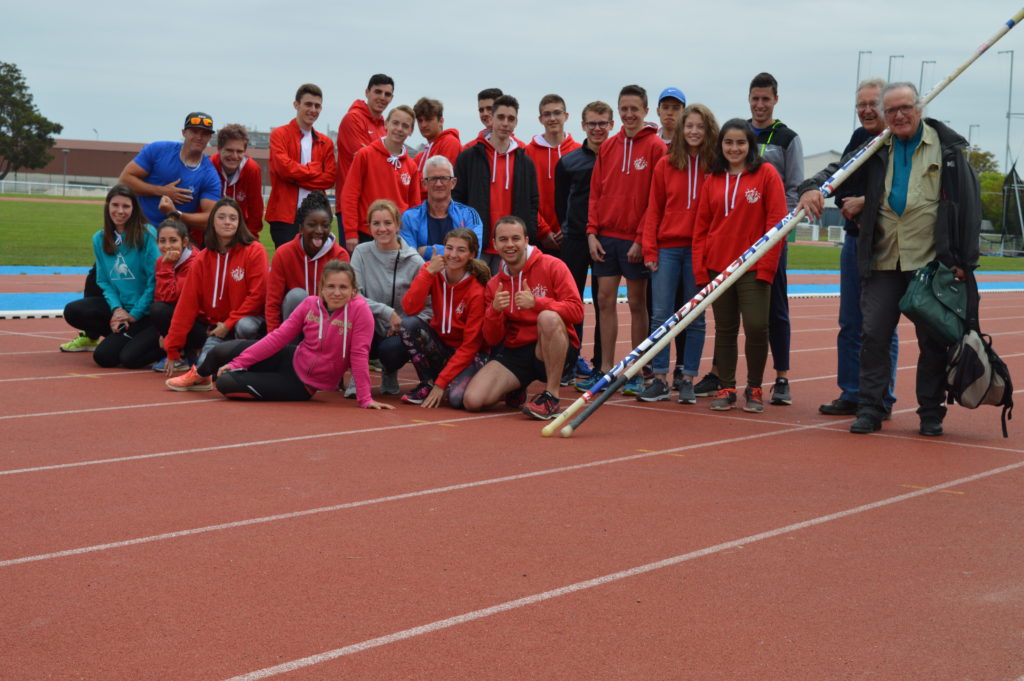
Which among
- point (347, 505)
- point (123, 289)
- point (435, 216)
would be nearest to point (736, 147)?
point (435, 216)

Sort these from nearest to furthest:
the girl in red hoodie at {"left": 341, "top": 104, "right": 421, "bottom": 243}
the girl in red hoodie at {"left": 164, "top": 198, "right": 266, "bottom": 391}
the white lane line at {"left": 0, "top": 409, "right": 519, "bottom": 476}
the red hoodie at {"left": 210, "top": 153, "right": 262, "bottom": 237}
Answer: the white lane line at {"left": 0, "top": 409, "right": 519, "bottom": 476}, the girl in red hoodie at {"left": 164, "top": 198, "right": 266, "bottom": 391}, the girl in red hoodie at {"left": 341, "top": 104, "right": 421, "bottom": 243}, the red hoodie at {"left": 210, "top": 153, "right": 262, "bottom": 237}

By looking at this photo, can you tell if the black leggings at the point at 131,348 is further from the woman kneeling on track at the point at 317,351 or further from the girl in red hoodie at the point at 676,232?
the girl in red hoodie at the point at 676,232

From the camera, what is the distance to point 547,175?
924 cm

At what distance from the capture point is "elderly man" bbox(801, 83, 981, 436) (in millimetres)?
6461

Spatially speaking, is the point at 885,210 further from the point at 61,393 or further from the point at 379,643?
the point at 61,393

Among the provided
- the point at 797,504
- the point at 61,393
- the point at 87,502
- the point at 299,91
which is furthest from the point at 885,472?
the point at 299,91

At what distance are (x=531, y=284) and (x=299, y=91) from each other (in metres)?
3.10

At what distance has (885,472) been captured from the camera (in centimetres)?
570

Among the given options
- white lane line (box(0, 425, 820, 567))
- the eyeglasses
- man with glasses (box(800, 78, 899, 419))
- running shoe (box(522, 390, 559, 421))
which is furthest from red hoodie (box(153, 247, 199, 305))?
the eyeglasses

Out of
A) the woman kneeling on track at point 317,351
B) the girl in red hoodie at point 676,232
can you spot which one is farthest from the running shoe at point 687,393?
the woman kneeling on track at point 317,351

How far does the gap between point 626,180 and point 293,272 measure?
7.91 ft

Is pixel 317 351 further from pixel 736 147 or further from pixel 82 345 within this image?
pixel 82 345

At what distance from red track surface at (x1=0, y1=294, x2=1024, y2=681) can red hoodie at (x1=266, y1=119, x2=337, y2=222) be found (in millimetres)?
2731

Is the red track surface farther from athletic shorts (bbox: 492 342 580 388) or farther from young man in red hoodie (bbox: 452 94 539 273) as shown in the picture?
young man in red hoodie (bbox: 452 94 539 273)
